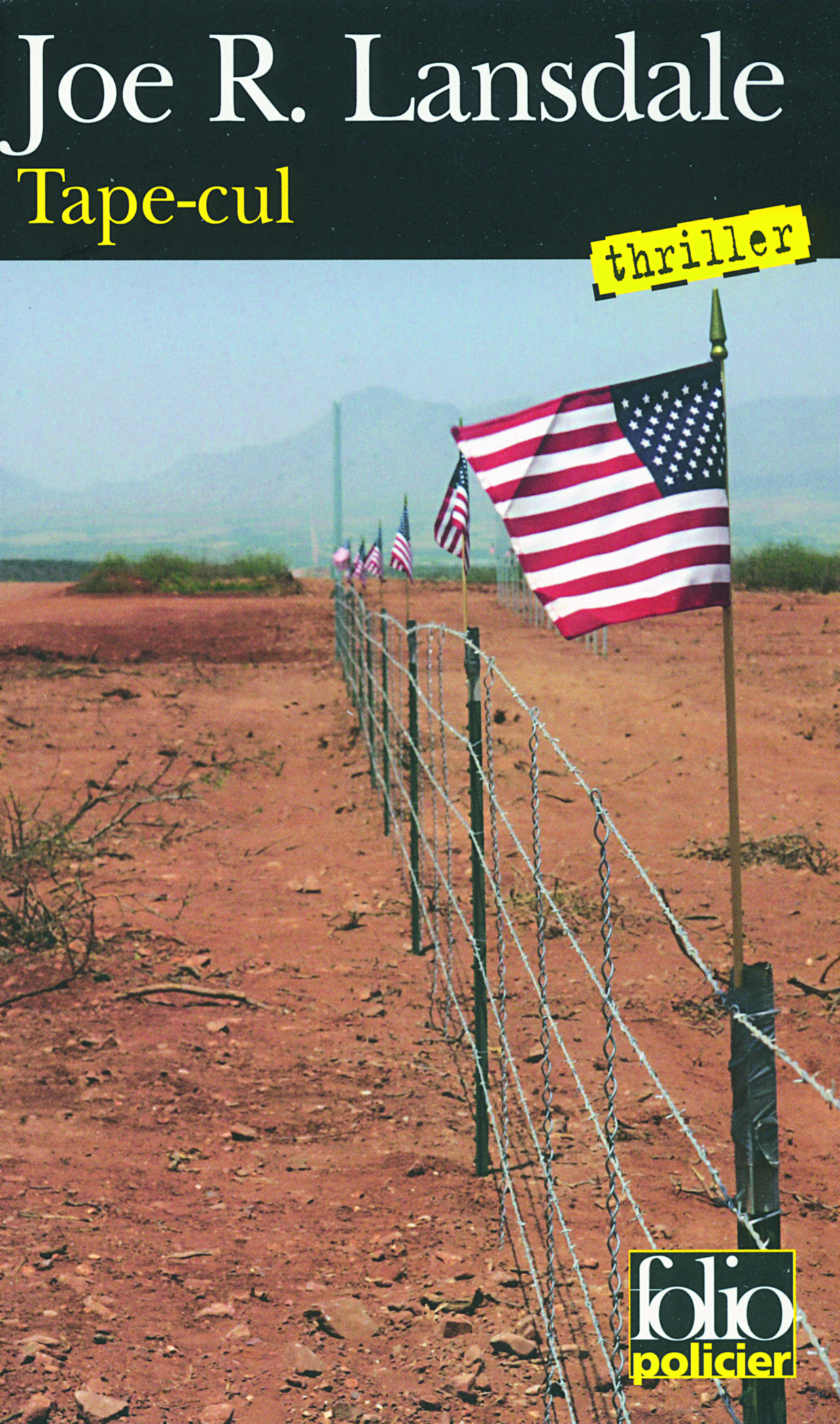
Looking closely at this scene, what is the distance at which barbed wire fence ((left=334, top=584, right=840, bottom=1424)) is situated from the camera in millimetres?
3756

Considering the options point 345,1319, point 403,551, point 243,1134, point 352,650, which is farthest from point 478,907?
point 352,650

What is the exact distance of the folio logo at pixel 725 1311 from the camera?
8.42ft

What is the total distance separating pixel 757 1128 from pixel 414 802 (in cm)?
580

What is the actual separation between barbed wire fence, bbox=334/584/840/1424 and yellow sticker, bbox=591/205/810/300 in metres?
1.05

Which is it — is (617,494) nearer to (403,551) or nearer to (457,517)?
(457,517)

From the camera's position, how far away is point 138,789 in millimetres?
12891

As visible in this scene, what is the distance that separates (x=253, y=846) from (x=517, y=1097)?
5165 mm

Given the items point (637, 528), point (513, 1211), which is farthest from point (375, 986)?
point (637, 528)

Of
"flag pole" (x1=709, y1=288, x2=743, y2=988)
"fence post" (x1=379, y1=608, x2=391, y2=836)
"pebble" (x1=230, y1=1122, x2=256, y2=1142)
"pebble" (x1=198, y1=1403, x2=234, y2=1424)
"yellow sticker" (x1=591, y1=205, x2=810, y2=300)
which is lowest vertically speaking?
"pebble" (x1=198, y1=1403, x2=234, y2=1424)

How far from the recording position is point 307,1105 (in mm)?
6180

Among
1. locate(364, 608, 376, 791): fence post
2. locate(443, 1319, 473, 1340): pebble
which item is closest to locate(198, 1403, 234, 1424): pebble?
locate(443, 1319, 473, 1340): pebble

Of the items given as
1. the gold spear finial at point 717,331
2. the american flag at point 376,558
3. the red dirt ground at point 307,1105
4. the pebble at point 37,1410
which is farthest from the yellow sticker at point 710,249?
the american flag at point 376,558

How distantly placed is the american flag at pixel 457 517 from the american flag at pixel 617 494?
12.9 feet

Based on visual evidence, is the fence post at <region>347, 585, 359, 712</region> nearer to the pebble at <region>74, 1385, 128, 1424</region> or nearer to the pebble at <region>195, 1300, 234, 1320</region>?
the pebble at <region>195, 1300, 234, 1320</region>
